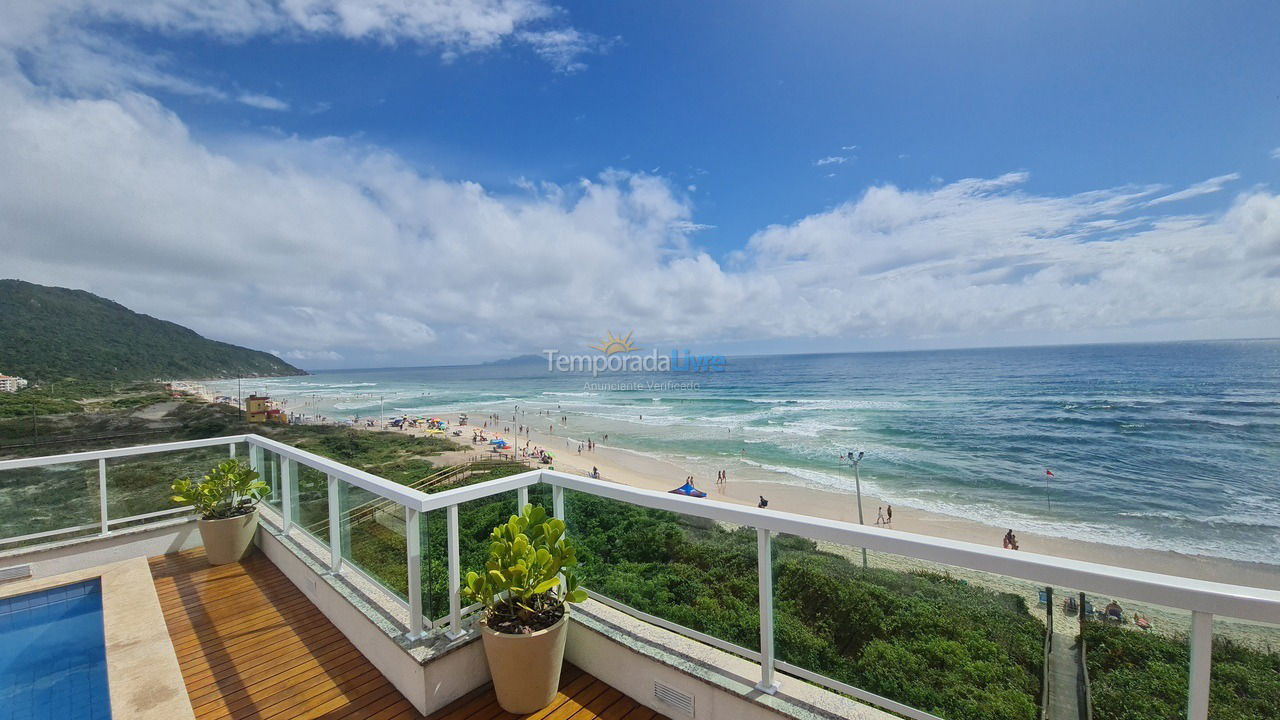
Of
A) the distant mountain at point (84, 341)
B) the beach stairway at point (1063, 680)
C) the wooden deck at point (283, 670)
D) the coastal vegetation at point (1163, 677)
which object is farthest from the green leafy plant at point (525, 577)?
the distant mountain at point (84, 341)

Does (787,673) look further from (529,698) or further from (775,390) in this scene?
(775,390)

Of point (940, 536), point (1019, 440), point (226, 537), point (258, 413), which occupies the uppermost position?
point (226, 537)

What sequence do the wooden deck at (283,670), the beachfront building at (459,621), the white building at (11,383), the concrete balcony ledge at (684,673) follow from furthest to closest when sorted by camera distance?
the white building at (11,383) < the wooden deck at (283,670) < the concrete balcony ledge at (684,673) < the beachfront building at (459,621)

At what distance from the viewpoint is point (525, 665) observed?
2.00 m

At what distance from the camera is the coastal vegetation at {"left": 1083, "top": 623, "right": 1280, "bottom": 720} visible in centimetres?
108

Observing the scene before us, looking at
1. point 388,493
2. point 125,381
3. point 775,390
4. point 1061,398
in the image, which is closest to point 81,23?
point 388,493

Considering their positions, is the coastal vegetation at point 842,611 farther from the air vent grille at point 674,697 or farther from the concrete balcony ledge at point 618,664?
the air vent grille at point 674,697

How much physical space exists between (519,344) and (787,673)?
512ft

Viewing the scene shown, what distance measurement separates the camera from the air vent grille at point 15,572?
3.57m

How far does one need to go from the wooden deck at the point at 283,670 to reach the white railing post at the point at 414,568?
0.99 feet

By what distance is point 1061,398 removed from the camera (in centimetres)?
4334

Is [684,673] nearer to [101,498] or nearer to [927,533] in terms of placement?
[101,498]

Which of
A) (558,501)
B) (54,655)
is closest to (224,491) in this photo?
(54,655)

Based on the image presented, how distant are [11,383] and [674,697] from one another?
3592 centimetres
